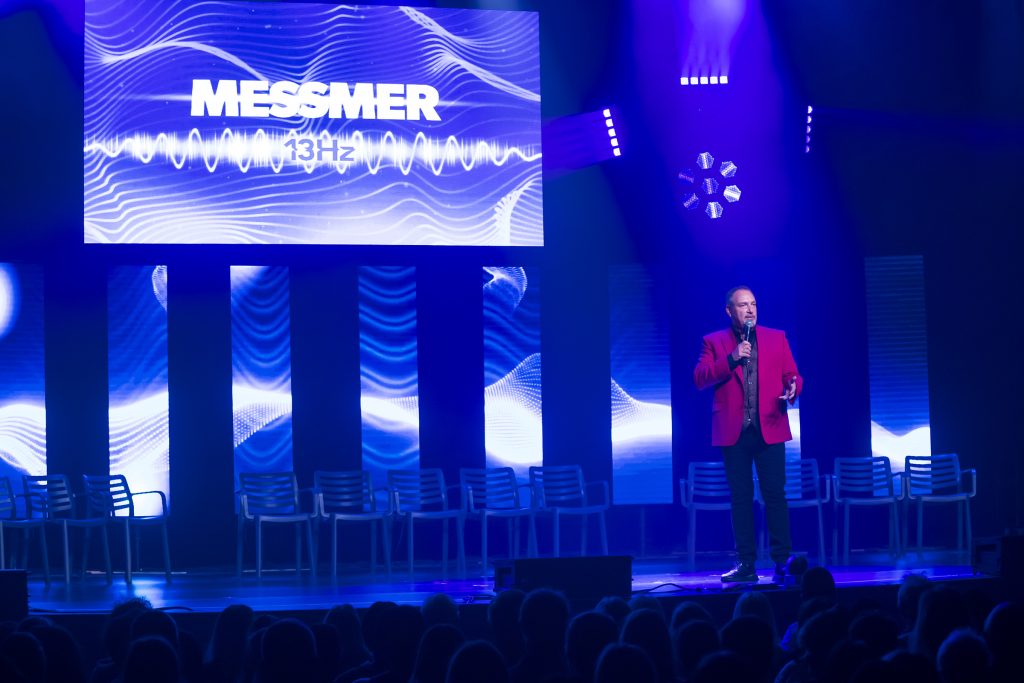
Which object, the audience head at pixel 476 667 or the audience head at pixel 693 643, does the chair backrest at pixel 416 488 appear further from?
the audience head at pixel 476 667

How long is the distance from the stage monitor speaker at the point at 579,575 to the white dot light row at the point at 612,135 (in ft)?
18.0

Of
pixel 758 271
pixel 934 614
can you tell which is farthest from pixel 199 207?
pixel 934 614

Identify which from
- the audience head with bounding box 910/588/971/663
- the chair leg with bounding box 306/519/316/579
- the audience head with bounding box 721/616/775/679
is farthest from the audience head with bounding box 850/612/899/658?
the chair leg with bounding box 306/519/316/579

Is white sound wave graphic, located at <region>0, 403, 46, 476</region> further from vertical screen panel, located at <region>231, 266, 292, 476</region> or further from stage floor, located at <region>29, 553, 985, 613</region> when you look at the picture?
vertical screen panel, located at <region>231, 266, 292, 476</region>

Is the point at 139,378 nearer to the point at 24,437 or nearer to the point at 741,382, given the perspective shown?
the point at 24,437

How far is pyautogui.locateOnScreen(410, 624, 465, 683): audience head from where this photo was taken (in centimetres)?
294

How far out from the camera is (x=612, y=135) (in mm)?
9812

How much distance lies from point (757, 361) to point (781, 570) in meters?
0.99

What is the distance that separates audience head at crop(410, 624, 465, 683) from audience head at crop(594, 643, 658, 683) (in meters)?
0.46

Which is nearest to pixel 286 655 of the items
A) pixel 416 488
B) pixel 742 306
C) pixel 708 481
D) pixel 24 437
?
pixel 742 306

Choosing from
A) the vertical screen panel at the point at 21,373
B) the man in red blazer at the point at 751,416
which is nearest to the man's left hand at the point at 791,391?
the man in red blazer at the point at 751,416

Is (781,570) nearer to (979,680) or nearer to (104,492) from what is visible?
(979,680)

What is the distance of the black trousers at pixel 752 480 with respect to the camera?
5.63 metres

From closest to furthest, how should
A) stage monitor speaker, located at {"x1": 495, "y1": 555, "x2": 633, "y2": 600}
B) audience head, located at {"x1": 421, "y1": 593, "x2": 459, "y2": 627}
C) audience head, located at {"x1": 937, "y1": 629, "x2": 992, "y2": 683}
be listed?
audience head, located at {"x1": 937, "y1": 629, "x2": 992, "y2": 683}, audience head, located at {"x1": 421, "y1": 593, "x2": 459, "y2": 627}, stage monitor speaker, located at {"x1": 495, "y1": 555, "x2": 633, "y2": 600}
